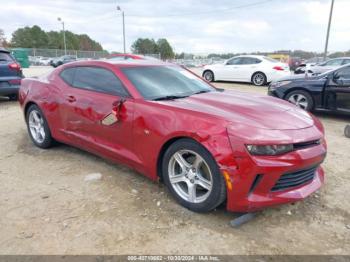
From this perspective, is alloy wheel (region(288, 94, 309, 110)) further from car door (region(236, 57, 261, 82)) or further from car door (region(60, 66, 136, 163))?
A: car door (region(236, 57, 261, 82))

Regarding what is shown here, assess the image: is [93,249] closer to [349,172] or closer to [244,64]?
[349,172]

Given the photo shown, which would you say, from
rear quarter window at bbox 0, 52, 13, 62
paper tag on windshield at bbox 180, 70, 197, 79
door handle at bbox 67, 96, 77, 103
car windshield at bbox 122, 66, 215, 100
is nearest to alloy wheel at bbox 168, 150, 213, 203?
car windshield at bbox 122, 66, 215, 100

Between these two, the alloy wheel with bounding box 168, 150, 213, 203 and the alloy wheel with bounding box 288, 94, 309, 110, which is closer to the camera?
the alloy wheel with bounding box 168, 150, 213, 203

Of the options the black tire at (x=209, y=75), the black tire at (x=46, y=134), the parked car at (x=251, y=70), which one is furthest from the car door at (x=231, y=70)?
the black tire at (x=46, y=134)

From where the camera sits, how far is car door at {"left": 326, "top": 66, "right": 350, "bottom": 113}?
6.91m

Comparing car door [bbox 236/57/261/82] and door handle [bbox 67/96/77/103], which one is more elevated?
car door [bbox 236/57/261/82]

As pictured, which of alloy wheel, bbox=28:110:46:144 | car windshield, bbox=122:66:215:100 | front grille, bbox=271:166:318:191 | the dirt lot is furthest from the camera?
alloy wheel, bbox=28:110:46:144

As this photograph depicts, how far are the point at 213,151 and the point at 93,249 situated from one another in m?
1.27

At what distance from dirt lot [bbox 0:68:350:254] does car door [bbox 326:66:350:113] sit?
10.9ft

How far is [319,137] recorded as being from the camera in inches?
121

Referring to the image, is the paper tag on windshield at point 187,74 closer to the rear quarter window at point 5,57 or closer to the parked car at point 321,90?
the parked car at point 321,90

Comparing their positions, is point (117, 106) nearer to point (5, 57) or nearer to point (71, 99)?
point (71, 99)

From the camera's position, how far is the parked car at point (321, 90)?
6973 millimetres

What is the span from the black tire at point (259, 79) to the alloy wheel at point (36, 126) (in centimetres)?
1108
